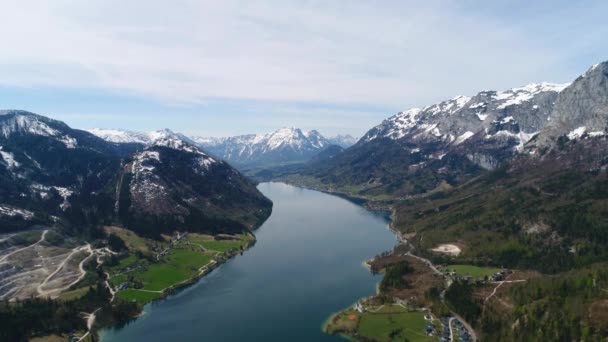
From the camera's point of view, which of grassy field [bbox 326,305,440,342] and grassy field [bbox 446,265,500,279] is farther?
grassy field [bbox 446,265,500,279]

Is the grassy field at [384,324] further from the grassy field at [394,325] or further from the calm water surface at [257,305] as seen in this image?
the calm water surface at [257,305]

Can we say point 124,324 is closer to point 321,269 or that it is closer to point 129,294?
point 129,294

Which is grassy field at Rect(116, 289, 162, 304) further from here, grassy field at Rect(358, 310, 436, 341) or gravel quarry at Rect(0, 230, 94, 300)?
grassy field at Rect(358, 310, 436, 341)

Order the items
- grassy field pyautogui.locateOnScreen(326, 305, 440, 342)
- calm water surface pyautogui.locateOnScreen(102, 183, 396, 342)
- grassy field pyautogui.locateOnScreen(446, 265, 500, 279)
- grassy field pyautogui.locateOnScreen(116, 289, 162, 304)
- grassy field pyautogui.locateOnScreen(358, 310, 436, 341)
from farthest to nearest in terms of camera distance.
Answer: grassy field pyautogui.locateOnScreen(446, 265, 500, 279)
grassy field pyautogui.locateOnScreen(116, 289, 162, 304)
calm water surface pyautogui.locateOnScreen(102, 183, 396, 342)
grassy field pyautogui.locateOnScreen(326, 305, 440, 342)
grassy field pyautogui.locateOnScreen(358, 310, 436, 341)

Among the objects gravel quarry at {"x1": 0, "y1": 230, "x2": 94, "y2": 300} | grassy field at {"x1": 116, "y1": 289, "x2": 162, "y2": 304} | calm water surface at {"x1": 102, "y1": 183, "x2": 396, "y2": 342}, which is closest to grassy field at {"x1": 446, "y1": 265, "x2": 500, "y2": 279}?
calm water surface at {"x1": 102, "y1": 183, "x2": 396, "y2": 342}

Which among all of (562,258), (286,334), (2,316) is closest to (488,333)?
(286,334)

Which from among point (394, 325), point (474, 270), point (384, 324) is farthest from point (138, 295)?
point (474, 270)

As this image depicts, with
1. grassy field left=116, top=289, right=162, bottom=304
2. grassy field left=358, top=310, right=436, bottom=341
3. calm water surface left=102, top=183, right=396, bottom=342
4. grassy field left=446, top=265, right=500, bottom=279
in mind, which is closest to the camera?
grassy field left=358, top=310, right=436, bottom=341
